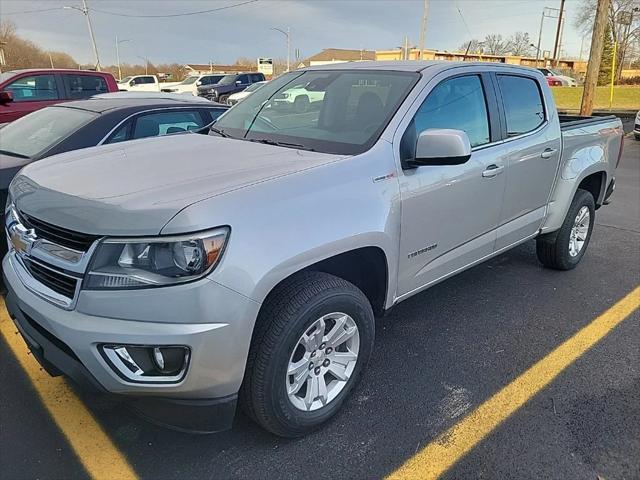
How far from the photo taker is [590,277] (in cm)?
471

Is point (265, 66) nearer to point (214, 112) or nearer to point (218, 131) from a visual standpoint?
point (214, 112)

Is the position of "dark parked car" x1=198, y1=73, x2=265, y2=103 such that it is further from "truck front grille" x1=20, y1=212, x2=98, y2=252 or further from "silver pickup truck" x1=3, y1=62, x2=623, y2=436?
"truck front grille" x1=20, y1=212, x2=98, y2=252

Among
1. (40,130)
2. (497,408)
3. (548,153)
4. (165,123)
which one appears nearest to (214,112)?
(165,123)

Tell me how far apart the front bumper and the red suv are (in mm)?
8334

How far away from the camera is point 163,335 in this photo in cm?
192

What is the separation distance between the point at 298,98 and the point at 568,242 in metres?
2.89

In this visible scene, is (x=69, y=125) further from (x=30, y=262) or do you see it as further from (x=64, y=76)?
(x=64, y=76)

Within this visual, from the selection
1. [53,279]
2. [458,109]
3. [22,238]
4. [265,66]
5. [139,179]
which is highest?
[458,109]

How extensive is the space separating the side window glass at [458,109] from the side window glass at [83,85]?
29.3 ft

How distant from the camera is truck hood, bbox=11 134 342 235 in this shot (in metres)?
1.98

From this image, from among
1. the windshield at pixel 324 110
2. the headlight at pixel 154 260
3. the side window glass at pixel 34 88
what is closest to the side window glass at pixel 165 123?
the windshield at pixel 324 110

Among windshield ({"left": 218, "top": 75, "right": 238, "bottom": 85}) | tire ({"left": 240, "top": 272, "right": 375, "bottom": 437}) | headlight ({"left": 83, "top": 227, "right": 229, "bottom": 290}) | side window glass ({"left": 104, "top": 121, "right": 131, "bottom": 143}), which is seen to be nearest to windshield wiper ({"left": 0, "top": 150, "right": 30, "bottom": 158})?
side window glass ({"left": 104, "top": 121, "right": 131, "bottom": 143})

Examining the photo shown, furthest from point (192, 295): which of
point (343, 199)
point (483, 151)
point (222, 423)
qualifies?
point (483, 151)

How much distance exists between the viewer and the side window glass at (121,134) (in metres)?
4.67
